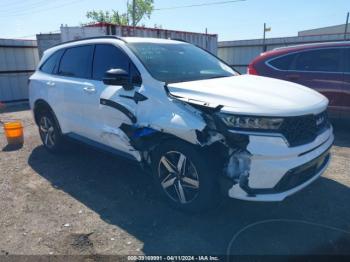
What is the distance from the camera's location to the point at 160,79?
3465 millimetres

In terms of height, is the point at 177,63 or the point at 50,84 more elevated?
the point at 177,63

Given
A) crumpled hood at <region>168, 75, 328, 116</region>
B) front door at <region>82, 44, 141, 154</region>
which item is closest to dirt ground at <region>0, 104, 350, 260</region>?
front door at <region>82, 44, 141, 154</region>

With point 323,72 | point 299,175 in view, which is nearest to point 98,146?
point 299,175

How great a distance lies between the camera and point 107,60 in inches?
161

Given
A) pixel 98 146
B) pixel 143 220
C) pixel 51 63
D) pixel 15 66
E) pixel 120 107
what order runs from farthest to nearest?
1. pixel 15 66
2. pixel 51 63
3. pixel 98 146
4. pixel 120 107
5. pixel 143 220

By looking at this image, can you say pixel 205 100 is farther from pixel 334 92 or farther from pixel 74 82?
pixel 334 92

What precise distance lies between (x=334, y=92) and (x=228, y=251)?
14.7ft

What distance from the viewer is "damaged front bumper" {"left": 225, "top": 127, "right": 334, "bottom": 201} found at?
274 cm

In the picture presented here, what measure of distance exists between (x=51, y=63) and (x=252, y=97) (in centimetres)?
377

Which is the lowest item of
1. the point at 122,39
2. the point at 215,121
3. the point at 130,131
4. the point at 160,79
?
the point at 130,131

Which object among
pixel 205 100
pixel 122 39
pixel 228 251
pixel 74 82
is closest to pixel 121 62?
pixel 122 39

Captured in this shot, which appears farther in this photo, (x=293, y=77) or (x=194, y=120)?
(x=293, y=77)

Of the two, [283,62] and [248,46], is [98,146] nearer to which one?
[283,62]

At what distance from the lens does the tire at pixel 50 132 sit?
5209 mm
